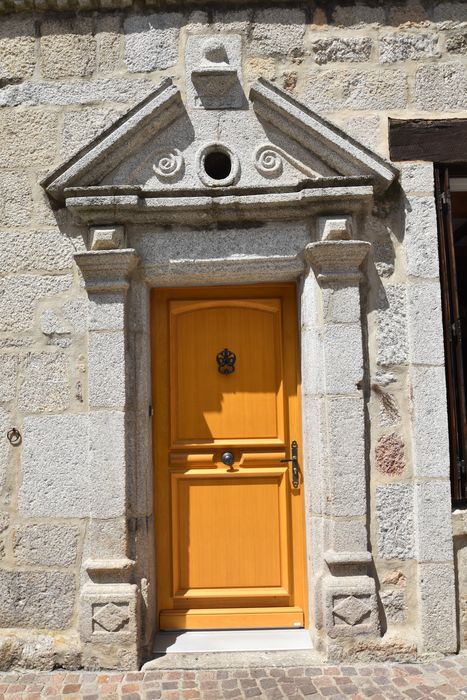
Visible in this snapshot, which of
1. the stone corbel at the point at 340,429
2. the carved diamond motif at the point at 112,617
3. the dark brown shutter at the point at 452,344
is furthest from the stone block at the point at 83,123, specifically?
the carved diamond motif at the point at 112,617

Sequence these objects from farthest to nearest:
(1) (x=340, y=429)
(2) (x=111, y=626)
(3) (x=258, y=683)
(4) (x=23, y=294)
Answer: (4) (x=23, y=294), (1) (x=340, y=429), (2) (x=111, y=626), (3) (x=258, y=683)

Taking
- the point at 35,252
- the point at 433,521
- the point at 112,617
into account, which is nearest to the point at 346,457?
the point at 433,521

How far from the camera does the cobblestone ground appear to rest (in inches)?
95.5

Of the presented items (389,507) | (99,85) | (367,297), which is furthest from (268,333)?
(99,85)

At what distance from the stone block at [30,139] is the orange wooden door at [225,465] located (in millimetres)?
1042

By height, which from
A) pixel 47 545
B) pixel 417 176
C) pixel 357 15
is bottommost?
pixel 47 545

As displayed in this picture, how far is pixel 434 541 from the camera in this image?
2.74 meters

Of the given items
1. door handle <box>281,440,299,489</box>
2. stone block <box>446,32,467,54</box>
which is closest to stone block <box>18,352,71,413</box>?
door handle <box>281,440,299,489</box>

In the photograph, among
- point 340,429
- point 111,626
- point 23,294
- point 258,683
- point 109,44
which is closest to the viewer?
point 258,683

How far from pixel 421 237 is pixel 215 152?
4.19 ft

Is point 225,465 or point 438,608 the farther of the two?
point 225,465

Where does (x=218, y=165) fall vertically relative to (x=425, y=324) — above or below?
above

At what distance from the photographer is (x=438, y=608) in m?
2.71

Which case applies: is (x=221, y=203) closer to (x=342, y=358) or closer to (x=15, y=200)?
(x=342, y=358)
